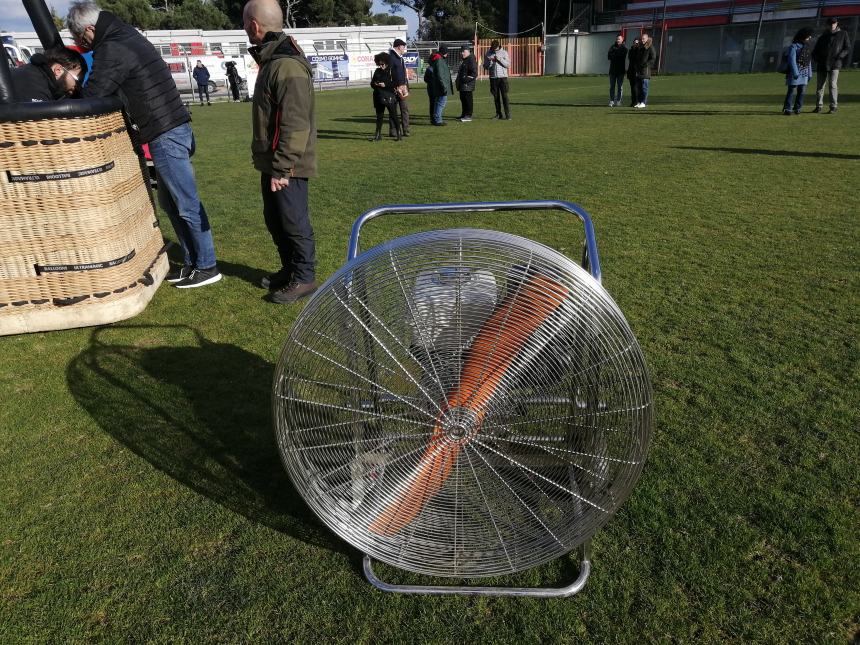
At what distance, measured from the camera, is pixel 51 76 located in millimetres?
4750

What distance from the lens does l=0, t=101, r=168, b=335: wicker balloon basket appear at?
11.9 ft

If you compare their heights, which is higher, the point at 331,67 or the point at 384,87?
the point at 331,67

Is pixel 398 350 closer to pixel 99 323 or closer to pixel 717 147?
pixel 99 323

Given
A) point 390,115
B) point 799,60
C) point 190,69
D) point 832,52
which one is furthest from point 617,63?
point 190,69

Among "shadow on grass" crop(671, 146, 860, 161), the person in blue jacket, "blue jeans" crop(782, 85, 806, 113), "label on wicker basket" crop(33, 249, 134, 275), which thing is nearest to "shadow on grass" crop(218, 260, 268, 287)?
"label on wicker basket" crop(33, 249, 134, 275)

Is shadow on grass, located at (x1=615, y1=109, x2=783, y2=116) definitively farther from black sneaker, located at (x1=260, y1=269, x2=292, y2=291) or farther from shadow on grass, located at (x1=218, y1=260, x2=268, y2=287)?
black sneaker, located at (x1=260, y1=269, x2=292, y2=291)

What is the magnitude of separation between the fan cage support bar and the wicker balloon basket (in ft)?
9.81

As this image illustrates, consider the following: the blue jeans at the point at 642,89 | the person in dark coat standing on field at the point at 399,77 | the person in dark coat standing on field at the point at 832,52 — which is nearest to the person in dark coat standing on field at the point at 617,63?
the blue jeans at the point at 642,89

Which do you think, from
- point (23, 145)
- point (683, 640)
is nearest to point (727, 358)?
point (683, 640)

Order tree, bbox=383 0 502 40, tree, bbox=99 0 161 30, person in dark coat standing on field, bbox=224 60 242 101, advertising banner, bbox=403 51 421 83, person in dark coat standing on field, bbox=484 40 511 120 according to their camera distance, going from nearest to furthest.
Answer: person in dark coat standing on field, bbox=484 40 511 120 < person in dark coat standing on field, bbox=224 60 242 101 < advertising banner, bbox=403 51 421 83 < tree, bbox=99 0 161 30 < tree, bbox=383 0 502 40

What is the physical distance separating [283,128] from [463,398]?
2757 mm

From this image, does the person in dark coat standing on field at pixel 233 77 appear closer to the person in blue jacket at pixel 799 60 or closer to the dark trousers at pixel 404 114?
the dark trousers at pixel 404 114

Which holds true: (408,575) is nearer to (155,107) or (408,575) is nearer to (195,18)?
(155,107)

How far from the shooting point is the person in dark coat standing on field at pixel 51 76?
434 centimetres
